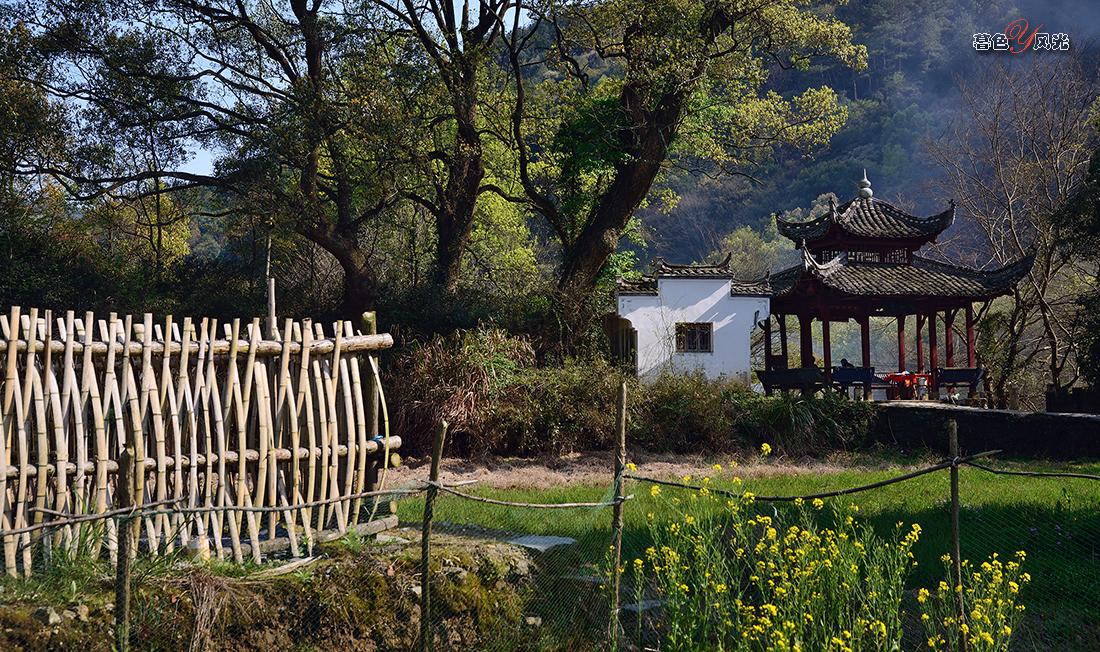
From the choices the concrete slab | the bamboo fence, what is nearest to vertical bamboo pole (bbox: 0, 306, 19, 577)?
the bamboo fence

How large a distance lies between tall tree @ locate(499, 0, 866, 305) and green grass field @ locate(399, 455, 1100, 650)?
760cm

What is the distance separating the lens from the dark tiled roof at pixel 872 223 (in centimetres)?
1902

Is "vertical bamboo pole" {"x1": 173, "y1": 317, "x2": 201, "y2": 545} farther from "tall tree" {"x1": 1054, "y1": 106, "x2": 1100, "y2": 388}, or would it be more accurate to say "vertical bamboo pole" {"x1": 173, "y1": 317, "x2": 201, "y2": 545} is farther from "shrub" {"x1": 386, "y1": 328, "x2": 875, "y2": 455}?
"tall tree" {"x1": 1054, "y1": 106, "x2": 1100, "y2": 388}

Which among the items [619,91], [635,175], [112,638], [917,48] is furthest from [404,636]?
[917,48]

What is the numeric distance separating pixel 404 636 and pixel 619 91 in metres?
17.1

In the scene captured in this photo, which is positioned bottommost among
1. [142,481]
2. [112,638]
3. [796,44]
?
[112,638]

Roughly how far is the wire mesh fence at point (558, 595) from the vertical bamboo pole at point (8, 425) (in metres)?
0.21

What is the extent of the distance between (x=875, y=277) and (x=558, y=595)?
16.0 m

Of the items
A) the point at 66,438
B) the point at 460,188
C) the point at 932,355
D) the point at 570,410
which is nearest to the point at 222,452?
the point at 66,438

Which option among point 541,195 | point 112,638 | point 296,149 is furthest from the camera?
point 541,195

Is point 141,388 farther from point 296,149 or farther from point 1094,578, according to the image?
point 296,149

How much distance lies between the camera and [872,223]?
1959 cm

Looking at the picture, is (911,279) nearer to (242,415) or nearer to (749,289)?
(749,289)

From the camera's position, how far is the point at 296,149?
14617 mm
